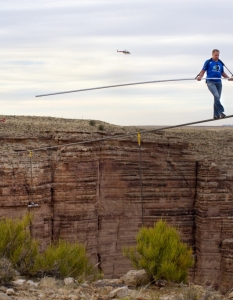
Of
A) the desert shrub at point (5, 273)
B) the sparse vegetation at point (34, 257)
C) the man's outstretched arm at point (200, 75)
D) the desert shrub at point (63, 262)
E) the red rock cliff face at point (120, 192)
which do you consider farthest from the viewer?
the red rock cliff face at point (120, 192)

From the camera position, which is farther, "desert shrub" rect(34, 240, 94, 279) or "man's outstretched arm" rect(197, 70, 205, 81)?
"man's outstretched arm" rect(197, 70, 205, 81)

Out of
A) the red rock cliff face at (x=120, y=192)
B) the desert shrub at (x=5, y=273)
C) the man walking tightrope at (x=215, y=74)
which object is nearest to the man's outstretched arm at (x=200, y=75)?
the man walking tightrope at (x=215, y=74)

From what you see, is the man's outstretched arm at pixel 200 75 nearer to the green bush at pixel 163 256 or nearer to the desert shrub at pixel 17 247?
the green bush at pixel 163 256

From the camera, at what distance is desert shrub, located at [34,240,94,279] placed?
1622 centimetres

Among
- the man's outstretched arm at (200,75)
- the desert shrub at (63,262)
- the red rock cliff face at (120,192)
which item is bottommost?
the desert shrub at (63,262)

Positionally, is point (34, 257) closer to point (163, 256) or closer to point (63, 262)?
point (63, 262)

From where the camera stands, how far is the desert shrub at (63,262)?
16.2 meters

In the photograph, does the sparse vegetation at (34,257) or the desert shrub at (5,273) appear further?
the sparse vegetation at (34,257)

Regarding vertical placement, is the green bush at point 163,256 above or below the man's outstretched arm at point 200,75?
below

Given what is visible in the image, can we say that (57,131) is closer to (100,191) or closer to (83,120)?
(100,191)

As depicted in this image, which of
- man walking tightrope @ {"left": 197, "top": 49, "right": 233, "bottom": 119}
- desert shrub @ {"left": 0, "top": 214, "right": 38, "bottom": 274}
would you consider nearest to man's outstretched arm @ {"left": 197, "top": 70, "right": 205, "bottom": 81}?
man walking tightrope @ {"left": 197, "top": 49, "right": 233, "bottom": 119}

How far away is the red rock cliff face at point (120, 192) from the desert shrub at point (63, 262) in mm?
9740

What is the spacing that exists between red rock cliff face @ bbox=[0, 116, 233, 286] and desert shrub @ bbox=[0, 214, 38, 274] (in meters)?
9.80

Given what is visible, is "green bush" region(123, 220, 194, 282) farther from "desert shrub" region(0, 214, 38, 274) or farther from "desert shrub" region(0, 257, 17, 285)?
"desert shrub" region(0, 257, 17, 285)
